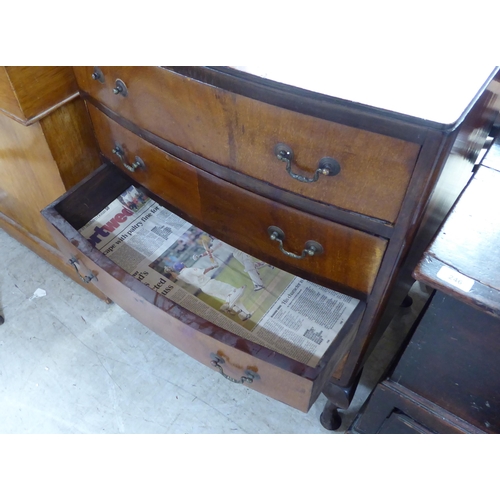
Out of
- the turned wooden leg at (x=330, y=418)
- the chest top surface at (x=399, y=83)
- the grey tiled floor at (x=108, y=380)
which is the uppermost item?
the chest top surface at (x=399, y=83)

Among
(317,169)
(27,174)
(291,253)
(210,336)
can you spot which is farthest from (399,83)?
(27,174)

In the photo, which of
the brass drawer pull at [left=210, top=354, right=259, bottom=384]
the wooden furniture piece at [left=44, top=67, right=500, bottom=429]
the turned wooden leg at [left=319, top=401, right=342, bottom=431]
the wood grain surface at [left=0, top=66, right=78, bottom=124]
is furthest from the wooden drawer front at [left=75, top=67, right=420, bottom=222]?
the turned wooden leg at [left=319, top=401, right=342, bottom=431]

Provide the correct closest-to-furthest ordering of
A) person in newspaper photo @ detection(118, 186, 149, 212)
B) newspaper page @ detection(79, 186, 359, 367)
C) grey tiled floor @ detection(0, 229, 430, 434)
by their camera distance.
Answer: newspaper page @ detection(79, 186, 359, 367) → person in newspaper photo @ detection(118, 186, 149, 212) → grey tiled floor @ detection(0, 229, 430, 434)

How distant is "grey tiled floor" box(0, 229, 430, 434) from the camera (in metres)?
1.05

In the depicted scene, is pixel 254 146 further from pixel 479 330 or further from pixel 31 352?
pixel 31 352

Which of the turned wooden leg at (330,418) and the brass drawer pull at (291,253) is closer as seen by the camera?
the brass drawer pull at (291,253)

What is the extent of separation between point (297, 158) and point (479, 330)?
0.31 metres

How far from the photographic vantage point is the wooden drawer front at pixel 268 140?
1.76 feet

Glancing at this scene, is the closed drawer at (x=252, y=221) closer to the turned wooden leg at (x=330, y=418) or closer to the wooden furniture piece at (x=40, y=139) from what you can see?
the wooden furniture piece at (x=40, y=139)

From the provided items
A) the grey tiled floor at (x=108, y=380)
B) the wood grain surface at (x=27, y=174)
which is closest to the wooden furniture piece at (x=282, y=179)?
the wood grain surface at (x=27, y=174)

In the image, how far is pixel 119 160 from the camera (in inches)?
35.5

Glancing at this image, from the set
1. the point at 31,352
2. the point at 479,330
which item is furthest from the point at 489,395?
the point at 31,352

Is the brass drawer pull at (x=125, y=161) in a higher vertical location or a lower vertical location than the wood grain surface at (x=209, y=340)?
higher

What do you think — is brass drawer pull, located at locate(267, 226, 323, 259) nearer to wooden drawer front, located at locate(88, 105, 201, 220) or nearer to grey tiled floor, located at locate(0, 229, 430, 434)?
wooden drawer front, located at locate(88, 105, 201, 220)
